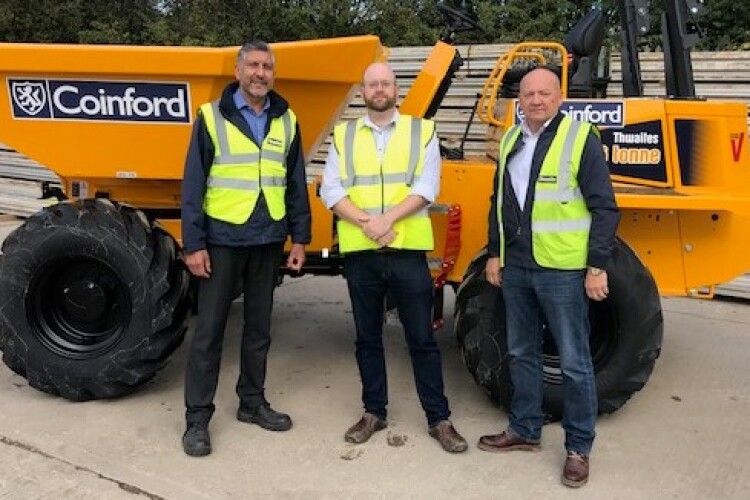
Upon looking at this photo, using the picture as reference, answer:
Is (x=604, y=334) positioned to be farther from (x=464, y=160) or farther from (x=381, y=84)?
(x=381, y=84)

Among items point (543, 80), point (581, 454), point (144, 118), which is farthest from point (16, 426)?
point (543, 80)

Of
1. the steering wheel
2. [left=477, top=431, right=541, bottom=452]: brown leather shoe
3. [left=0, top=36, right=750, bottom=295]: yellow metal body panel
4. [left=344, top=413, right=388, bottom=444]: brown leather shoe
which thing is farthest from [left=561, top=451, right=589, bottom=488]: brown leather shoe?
the steering wheel

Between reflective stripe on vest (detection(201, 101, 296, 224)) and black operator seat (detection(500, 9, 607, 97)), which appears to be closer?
reflective stripe on vest (detection(201, 101, 296, 224))

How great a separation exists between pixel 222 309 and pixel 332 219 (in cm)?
94

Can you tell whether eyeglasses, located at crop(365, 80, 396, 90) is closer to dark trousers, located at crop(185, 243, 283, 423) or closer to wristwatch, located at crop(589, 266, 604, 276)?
dark trousers, located at crop(185, 243, 283, 423)

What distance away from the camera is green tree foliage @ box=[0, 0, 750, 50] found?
41.8 ft

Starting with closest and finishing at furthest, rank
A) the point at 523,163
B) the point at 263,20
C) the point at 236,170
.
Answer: the point at 523,163 → the point at 236,170 → the point at 263,20

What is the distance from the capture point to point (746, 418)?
3955 mm

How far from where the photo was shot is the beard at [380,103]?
327 cm

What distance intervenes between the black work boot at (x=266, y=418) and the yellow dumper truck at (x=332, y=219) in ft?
1.75

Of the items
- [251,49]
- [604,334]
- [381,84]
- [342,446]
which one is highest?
[251,49]

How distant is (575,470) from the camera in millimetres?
3213

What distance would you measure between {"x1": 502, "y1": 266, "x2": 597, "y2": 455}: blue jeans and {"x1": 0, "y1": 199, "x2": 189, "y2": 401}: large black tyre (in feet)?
5.68

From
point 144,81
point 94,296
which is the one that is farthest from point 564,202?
point 94,296
